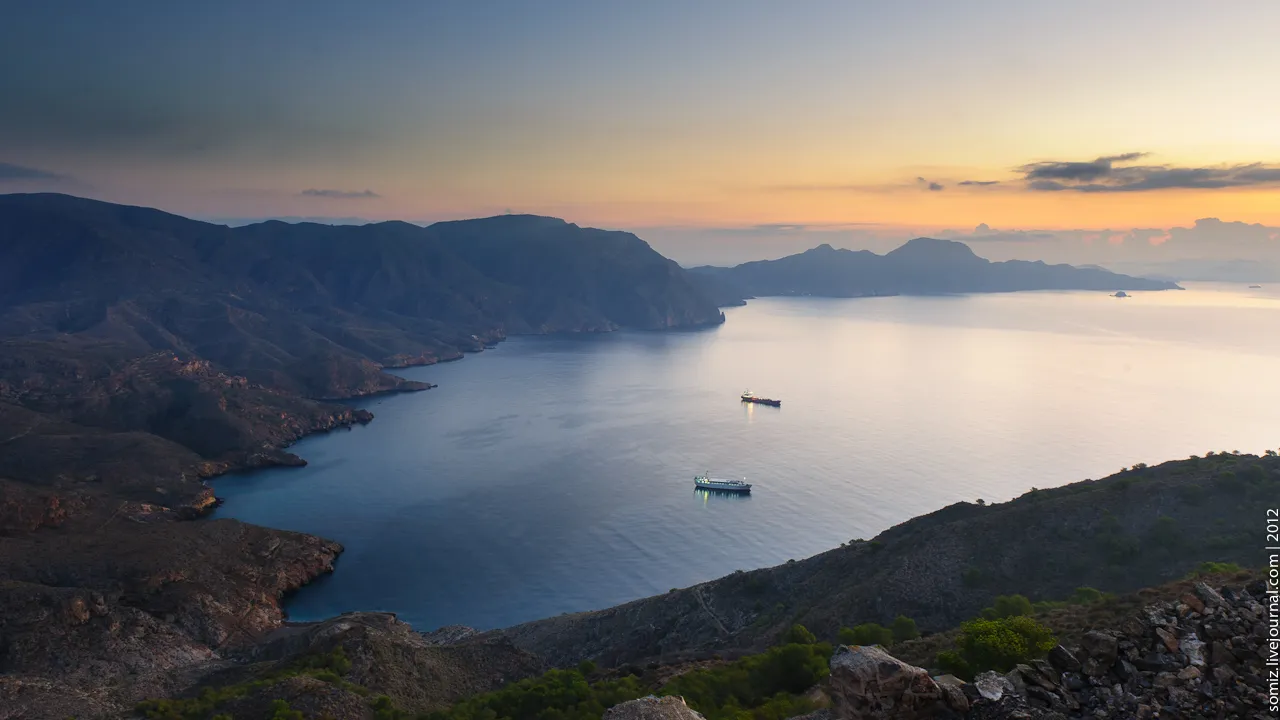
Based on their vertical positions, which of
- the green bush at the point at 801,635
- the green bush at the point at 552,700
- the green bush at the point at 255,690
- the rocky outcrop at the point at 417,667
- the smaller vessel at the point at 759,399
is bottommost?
the smaller vessel at the point at 759,399

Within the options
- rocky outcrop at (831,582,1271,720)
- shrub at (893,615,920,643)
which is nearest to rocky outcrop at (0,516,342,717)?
shrub at (893,615,920,643)

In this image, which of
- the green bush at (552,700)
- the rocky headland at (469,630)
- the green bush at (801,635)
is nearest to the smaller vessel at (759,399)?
the rocky headland at (469,630)

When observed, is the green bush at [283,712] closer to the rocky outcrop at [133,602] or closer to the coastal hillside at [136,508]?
the coastal hillside at [136,508]

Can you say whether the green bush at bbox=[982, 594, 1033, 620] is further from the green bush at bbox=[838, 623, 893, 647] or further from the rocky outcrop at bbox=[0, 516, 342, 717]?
the rocky outcrop at bbox=[0, 516, 342, 717]

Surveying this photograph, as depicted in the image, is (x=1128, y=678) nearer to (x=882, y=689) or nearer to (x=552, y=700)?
(x=882, y=689)

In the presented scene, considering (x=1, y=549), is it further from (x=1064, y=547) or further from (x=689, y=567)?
→ (x=1064, y=547)
